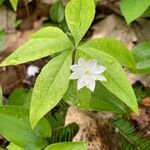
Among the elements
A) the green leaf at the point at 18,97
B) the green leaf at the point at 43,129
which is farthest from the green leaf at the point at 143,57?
the green leaf at the point at 18,97

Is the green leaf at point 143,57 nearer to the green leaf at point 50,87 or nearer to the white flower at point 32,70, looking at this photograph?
the green leaf at point 50,87

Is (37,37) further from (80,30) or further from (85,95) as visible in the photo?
(85,95)

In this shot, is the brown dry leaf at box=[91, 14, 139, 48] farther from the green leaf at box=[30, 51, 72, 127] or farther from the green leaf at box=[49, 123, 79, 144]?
the green leaf at box=[30, 51, 72, 127]

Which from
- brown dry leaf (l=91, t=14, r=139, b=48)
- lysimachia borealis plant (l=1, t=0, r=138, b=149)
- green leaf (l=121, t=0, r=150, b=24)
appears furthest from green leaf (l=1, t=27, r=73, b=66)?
brown dry leaf (l=91, t=14, r=139, b=48)

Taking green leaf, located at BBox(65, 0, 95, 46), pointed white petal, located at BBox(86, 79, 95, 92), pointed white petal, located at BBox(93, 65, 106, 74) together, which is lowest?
pointed white petal, located at BBox(86, 79, 95, 92)

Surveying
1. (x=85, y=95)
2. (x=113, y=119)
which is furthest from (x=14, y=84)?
(x=85, y=95)
